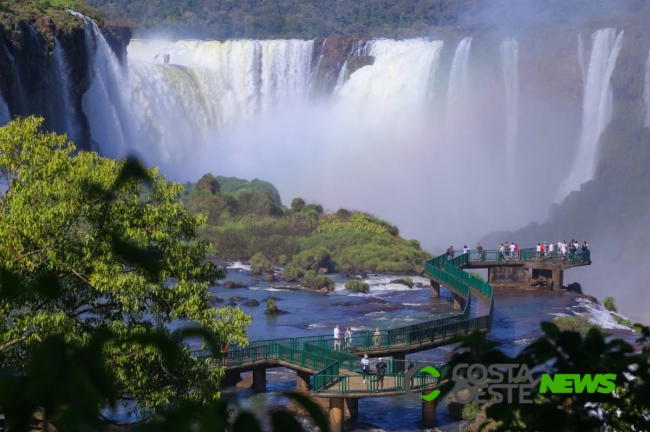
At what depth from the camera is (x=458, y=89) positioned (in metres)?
53.3

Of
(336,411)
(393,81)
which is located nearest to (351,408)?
(336,411)

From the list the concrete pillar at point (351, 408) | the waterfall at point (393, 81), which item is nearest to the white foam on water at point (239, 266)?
the concrete pillar at point (351, 408)

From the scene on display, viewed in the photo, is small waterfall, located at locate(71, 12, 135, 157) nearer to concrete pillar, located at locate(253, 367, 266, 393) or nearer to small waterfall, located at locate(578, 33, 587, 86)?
small waterfall, located at locate(578, 33, 587, 86)

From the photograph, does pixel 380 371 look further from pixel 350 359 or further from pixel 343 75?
pixel 343 75

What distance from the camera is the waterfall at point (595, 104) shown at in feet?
145

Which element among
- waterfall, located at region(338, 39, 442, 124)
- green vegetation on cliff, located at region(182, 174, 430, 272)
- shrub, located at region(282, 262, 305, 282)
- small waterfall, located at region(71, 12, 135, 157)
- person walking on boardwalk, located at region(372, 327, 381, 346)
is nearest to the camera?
person walking on boardwalk, located at region(372, 327, 381, 346)

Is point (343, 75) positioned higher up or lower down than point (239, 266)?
higher up

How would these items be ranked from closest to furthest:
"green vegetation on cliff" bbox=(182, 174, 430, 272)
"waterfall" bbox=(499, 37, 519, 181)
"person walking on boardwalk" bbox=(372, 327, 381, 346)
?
"person walking on boardwalk" bbox=(372, 327, 381, 346) < "green vegetation on cliff" bbox=(182, 174, 430, 272) < "waterfall" bbox=(499, 37, 519, 181)

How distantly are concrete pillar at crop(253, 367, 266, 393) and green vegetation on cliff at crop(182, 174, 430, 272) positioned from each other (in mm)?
13593

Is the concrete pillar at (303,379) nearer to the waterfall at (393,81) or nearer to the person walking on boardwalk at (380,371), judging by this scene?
the person walking on boardwalk at (380,371)

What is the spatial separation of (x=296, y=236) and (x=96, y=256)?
91.2ft

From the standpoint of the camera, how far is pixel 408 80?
184 feet

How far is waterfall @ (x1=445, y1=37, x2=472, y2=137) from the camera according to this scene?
170ft

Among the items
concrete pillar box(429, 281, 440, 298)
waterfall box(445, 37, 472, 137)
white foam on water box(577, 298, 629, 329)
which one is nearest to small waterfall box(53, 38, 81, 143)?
concrete pillar box(429, 281, 440, 298)
